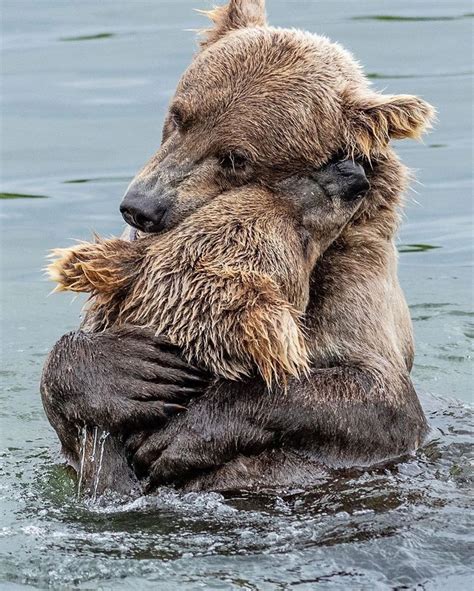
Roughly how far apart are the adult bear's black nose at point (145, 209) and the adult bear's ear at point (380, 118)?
950mm

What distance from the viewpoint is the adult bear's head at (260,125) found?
6891mm

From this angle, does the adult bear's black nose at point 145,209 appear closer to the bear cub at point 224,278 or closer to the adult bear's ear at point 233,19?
the bear cub at point 224,278

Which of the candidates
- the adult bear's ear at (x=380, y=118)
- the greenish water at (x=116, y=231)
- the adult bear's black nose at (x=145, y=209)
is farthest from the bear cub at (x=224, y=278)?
the greenish water at (x=116, y=231)

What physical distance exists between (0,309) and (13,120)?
372 centimetres

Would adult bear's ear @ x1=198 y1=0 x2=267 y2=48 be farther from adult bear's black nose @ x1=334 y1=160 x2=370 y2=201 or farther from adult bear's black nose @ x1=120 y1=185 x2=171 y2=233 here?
adult bear's black nose @ x1=120 y1=185 x2=171 y2=233

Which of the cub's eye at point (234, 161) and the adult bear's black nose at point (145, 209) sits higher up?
the cub's eye at point (234, 161)

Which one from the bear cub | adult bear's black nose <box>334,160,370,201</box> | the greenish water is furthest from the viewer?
adult bear's black nose <box>334,160,370,201</box>

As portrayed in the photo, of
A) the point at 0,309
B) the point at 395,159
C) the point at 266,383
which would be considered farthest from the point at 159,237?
the point at 0,309

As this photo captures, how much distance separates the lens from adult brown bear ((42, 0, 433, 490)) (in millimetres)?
6754

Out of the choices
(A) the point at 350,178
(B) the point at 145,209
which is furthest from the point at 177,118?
(A) the point at 350,178

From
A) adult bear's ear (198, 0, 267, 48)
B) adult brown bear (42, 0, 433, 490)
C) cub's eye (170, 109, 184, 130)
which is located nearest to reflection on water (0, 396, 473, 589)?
adult brown bear (42, 0, 433, 490)

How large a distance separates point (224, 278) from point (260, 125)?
0.83m

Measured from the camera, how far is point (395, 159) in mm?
7488

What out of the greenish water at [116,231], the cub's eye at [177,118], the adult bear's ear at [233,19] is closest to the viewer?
the greenish water at [116,231]
